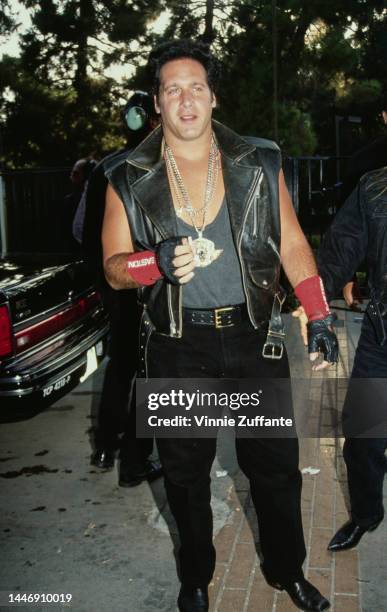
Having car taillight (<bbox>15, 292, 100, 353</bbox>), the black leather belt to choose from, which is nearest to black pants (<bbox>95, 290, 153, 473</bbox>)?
car taillight (<bbox>15, 292, 100, 353</bbox>)

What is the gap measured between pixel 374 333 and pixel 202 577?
49.7 inches

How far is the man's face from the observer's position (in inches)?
110

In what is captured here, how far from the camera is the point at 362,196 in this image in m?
3.15

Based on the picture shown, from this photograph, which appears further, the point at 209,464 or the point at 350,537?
the point at 350,537

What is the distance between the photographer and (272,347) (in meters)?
2.85

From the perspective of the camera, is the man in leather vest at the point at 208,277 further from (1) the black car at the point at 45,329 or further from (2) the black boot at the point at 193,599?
(1) the black car at the point at 45,329

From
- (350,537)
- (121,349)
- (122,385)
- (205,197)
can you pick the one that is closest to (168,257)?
(205,197)

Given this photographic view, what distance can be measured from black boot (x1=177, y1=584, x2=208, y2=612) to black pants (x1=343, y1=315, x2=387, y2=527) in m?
0.84

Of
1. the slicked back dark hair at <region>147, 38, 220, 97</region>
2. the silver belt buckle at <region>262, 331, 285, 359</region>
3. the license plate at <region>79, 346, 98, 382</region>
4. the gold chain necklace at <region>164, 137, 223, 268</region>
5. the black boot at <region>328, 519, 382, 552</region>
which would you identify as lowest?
the black boot at <region>328, 519, 382, 552</region>

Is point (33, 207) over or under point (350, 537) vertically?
over

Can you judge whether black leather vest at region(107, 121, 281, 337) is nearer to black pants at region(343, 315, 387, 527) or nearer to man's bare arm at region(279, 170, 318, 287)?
man's bare arm at region(279, 170, 318, 287)

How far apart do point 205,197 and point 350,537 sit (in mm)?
1740

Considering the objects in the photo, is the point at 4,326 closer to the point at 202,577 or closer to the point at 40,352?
the point at 40,352

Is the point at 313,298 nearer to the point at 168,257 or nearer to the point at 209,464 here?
the point at 168,257
